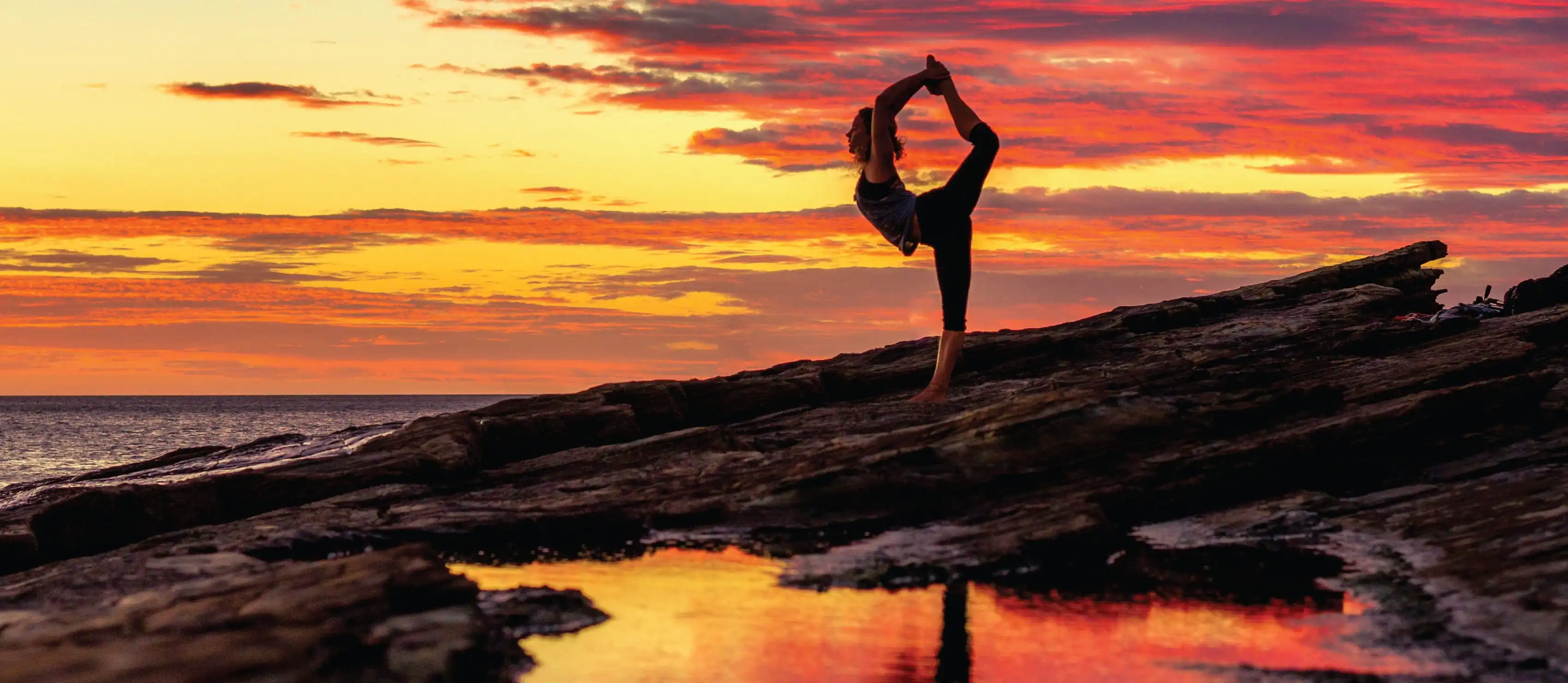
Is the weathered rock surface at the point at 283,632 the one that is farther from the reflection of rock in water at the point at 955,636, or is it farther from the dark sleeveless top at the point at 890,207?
the dark sleeveless top at the point at 890,207

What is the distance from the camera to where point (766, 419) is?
65.1ft

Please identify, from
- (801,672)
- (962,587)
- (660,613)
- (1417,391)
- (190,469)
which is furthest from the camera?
(190,469)

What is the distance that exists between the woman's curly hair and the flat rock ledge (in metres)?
3.62

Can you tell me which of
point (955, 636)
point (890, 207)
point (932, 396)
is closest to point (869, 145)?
point (890, 207)

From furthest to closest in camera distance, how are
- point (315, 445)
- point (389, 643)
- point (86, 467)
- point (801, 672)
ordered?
1. point (86, 467)
2. point (315, 445)
3. point (801, 672)
4. point (389, 643)

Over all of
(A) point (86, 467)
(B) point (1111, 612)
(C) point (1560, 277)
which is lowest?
(A) point (86, 467)

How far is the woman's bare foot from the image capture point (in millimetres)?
19109

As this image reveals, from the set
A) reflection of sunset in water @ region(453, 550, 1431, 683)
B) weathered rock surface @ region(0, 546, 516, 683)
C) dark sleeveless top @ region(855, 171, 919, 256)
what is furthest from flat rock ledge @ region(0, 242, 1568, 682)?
dark sleeveless top @ region(855, 171, 919, 256)

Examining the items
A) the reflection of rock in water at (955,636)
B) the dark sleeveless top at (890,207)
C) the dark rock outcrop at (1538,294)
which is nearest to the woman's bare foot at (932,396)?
the dark sleeveless top at (890,207)

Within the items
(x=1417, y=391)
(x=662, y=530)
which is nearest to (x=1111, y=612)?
(x=662, y=530)

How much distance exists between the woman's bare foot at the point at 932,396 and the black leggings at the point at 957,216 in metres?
1.18

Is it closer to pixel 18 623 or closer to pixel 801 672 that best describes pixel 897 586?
pixel 801 672

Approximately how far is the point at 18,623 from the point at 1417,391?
16.5 metres

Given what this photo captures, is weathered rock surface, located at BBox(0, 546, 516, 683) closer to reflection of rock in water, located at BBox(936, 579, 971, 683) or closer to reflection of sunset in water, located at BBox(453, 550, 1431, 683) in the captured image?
reflection of sunset in water, located at BBox(453, 550, 1431, 683)
